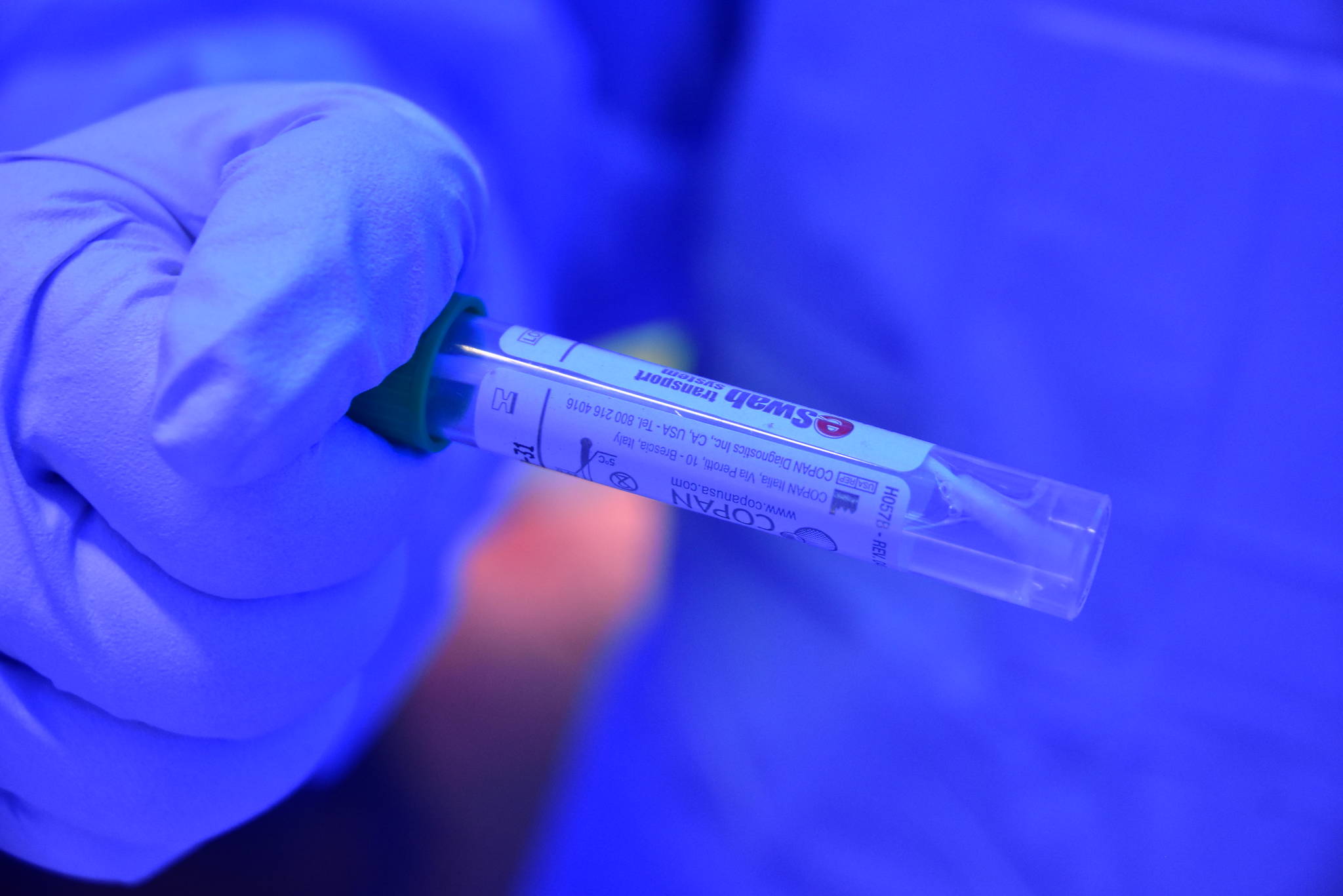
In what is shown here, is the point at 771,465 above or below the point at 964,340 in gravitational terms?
below

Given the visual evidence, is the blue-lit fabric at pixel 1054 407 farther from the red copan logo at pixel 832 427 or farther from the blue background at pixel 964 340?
the red copan logo at pixel 832 427

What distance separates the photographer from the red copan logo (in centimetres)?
45

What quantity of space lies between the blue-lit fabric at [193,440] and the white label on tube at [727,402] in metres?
0.06

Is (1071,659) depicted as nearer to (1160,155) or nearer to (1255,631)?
(1255,631)

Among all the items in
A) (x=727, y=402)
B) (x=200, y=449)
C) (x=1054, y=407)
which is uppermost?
(x=1054, y=407)

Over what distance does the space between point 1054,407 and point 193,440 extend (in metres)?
0.52

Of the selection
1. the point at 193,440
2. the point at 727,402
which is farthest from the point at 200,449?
the point at 727,402

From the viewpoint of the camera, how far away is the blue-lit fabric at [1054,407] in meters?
0.53

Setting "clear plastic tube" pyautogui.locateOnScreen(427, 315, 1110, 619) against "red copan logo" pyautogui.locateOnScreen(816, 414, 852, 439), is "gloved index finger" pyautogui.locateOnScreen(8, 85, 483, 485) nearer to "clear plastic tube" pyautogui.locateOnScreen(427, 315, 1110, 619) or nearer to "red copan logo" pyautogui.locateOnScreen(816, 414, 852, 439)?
"clear plastic tube" pyautogui.locateOnScreen(427, 315, 1110, 619)

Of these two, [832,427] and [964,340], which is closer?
[832,427]

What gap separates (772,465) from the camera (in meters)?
0.44

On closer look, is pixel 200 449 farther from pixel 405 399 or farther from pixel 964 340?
pixel 964 340

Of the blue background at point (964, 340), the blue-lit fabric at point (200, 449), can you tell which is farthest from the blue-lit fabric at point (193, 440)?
the blue background at point (964, 340)

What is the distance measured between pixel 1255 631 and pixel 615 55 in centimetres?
63
